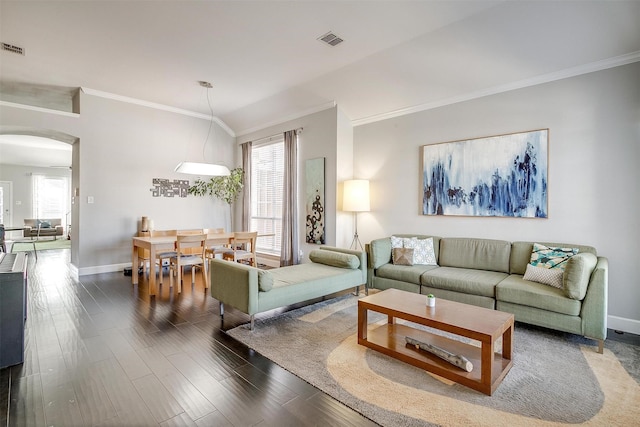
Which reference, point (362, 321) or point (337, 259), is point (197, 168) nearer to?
point (337, 259)

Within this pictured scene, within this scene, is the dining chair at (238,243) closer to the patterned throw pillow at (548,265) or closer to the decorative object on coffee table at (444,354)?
the decorative object on coffee table at (444,354)

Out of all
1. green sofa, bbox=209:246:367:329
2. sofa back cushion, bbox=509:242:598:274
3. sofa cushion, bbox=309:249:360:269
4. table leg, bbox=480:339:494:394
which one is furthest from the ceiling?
table leg, bbox=480:339:494:394

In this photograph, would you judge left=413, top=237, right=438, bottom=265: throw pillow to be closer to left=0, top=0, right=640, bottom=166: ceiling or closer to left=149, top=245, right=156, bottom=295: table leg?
left=0, top=0, right=640, bottom=166: ceiling

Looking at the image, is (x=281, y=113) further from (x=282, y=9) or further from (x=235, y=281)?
(x=235, y=281)

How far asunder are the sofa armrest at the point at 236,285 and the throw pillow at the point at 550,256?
117 inches

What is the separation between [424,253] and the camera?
428 cm

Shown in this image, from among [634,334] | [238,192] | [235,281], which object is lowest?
[634,334]

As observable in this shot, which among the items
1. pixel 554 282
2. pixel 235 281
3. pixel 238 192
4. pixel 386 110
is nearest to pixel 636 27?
pixel 554 282

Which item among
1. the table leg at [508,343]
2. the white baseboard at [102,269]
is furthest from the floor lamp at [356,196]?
the white baseboard at [102,269]

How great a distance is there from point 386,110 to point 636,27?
9.11 feet

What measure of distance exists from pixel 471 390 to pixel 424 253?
2284 mm

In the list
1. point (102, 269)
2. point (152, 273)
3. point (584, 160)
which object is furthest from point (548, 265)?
point (102, 269)

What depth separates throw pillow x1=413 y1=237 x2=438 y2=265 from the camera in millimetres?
4242

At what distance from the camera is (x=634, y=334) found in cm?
311
